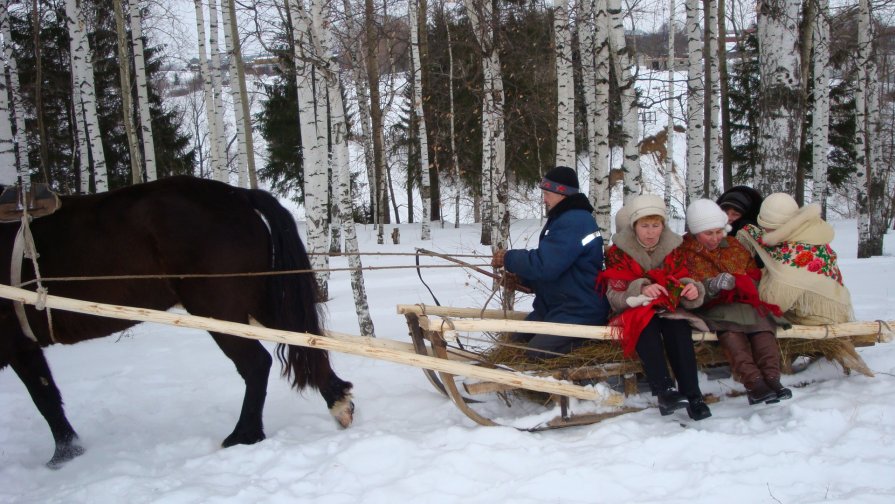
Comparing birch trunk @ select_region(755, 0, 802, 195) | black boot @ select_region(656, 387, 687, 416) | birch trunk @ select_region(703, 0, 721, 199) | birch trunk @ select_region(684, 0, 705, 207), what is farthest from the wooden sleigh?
birch trunk @ select_region(703, 0, 721, 199)

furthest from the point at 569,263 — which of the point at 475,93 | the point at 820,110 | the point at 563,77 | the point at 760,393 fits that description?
the point at 820,110

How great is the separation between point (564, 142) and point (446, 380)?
5.91m

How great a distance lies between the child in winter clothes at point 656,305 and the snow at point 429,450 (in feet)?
0.67

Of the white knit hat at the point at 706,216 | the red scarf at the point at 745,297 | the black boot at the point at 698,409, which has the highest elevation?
the white knit hat at the point at 706,216

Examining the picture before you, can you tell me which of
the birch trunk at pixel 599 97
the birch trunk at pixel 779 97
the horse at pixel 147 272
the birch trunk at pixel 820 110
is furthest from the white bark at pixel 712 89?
the horse at pixel 147 272

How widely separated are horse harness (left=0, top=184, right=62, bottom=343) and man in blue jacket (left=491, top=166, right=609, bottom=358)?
2.72 m

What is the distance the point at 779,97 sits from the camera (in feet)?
17.6

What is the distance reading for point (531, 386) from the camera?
10.5 ft

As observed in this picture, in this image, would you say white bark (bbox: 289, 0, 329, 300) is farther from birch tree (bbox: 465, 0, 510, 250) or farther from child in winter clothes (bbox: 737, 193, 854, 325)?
child in winter clothes (bbox: 737, 193, 854, 325)

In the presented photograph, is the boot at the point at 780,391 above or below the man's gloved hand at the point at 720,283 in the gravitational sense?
below

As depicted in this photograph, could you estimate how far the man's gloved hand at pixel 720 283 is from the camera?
3.44 metres

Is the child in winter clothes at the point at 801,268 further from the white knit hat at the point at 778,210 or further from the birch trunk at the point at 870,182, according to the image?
the birch trunk at the point at 870,182

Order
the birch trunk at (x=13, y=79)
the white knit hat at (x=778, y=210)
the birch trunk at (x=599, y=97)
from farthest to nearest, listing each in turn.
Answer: the birch trunk at (x=13, y=79)
the birch trunk at (x=599, y=97)
the white knit hat at (x=778, y=210)

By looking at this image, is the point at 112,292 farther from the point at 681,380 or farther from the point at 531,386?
the point at 681,380
